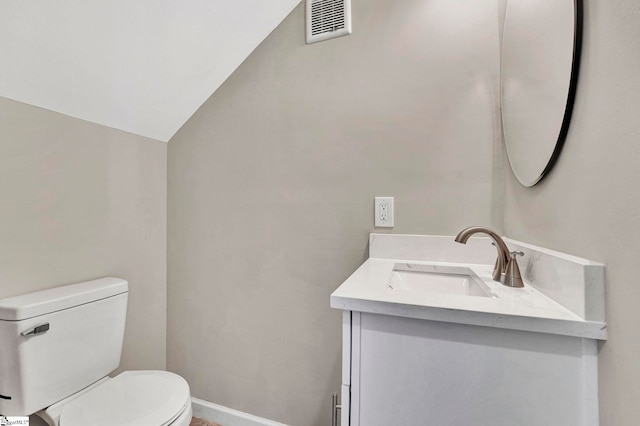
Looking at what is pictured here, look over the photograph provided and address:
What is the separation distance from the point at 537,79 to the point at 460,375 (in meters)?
0.81

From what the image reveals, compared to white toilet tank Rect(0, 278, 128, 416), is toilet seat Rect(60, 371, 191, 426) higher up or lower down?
lower down

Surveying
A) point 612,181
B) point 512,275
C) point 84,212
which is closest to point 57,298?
point 84,212

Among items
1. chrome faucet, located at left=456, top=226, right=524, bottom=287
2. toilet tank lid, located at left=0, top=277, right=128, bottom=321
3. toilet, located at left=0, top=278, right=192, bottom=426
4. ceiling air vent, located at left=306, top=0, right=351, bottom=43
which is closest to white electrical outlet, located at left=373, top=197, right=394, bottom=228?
chrome faucet, located at left=456, top=226, right=524, bottom=287

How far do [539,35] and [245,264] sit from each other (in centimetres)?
146

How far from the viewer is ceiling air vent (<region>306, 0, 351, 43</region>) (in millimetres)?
1333

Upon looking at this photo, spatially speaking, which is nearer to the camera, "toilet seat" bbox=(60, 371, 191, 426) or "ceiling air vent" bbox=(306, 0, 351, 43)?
"toilet seat" bbox=(60, 371, 191, 426)

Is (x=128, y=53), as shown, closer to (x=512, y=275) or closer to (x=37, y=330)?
(x=37, y=330)

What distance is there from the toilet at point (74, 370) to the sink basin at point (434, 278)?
3.05ft

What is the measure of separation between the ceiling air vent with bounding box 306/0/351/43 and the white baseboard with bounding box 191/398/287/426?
75.2 inches

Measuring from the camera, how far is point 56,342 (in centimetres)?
105

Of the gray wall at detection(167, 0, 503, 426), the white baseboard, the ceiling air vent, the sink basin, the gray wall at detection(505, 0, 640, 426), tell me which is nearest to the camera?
the gray wall at detection(505, 0, 640, 426)

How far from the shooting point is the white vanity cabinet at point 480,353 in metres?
0.57

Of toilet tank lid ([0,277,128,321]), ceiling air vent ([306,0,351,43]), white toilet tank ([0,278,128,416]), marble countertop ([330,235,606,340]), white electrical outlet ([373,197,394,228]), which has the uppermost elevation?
ceiling air vent ([306,0,351,43])

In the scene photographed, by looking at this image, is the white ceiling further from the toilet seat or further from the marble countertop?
Result: the marble countertop
